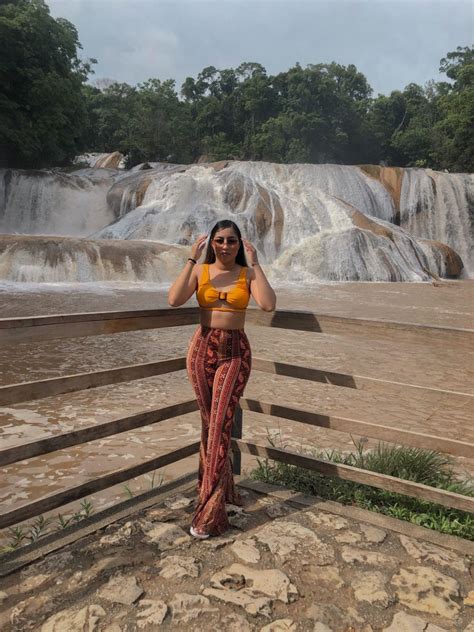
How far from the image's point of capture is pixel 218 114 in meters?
51.2

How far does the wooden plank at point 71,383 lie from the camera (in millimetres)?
2494

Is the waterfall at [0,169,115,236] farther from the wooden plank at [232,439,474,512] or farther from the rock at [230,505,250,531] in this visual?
the rock at [230,505,250,531]

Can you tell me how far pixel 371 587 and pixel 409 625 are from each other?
247 mm

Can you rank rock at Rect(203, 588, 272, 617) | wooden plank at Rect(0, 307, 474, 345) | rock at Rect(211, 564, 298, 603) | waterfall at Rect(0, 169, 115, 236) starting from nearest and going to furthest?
rock at Rect(203, 588, 272, 617) < rock at Rect(211, 564, 298, 603) < wooden plank at Rect(0, 307, 474, 345) < waterfall at Rect(0, 169, 115, 236)

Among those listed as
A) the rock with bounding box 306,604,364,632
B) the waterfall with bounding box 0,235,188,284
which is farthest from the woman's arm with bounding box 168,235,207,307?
the waterfall with bounding box 0,235,188,284

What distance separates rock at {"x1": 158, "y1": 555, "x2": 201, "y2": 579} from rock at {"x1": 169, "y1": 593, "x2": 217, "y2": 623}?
140mm

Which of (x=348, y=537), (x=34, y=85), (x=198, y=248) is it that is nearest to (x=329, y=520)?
(x=348, y=537)

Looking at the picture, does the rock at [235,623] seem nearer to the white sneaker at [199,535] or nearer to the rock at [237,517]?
the white sneaker at [199,535]

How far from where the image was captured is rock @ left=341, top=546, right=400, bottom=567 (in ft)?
8.20

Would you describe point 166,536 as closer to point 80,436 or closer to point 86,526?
point 86,526

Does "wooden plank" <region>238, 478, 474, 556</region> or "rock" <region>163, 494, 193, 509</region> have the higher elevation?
"wooden plank" <region>238, 478, 474, 556</region>

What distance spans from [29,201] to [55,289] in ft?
36.1

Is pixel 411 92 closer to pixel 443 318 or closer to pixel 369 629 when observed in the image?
pixel 443 318

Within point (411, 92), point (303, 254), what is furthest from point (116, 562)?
point (411, 92)
